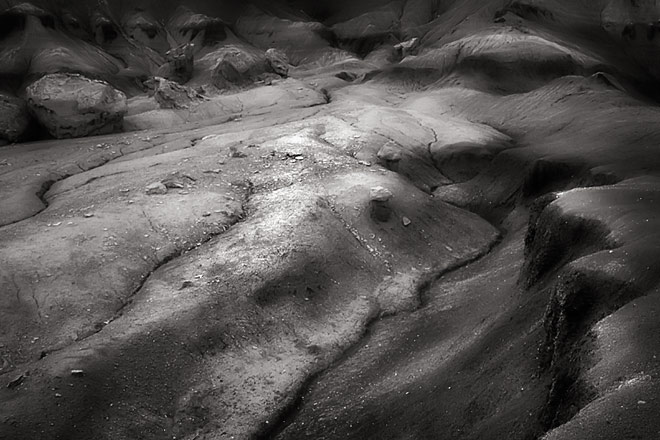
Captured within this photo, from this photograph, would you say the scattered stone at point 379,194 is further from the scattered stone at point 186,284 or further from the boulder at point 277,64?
the boulder at point 277,64

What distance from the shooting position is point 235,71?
2316 cm

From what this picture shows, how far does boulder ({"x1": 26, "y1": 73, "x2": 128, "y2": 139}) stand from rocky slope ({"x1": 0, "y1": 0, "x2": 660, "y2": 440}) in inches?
2.4

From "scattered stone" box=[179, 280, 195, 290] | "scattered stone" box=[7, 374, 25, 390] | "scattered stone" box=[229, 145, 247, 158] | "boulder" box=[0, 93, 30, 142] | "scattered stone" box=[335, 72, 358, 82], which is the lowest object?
"boulder" box=[0, 93, 30, 142]

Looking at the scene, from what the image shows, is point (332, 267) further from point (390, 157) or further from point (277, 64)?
point (277, 64)

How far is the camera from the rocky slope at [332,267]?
5.33 m

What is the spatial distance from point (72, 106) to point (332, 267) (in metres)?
10.8

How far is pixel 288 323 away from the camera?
813 cm

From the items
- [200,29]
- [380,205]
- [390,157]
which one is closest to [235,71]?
[200,29]

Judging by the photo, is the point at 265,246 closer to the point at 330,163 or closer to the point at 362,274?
the point at 362,274

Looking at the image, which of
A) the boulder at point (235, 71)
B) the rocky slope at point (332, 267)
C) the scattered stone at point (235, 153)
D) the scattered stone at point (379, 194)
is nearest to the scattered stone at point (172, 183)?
the rocky slope at point (332, 267)

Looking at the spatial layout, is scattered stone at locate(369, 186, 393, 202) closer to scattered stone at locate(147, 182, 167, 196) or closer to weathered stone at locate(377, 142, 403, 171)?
weathered stone at locate(377, 142, 403, 171)

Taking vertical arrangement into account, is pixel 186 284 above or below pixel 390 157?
below

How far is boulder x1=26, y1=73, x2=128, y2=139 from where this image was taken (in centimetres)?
1602

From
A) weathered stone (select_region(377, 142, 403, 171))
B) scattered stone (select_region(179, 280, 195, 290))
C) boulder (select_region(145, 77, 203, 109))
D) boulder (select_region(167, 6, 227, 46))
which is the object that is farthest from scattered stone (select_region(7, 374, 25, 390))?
boulder (select_region(167, 6, 227, 46))
